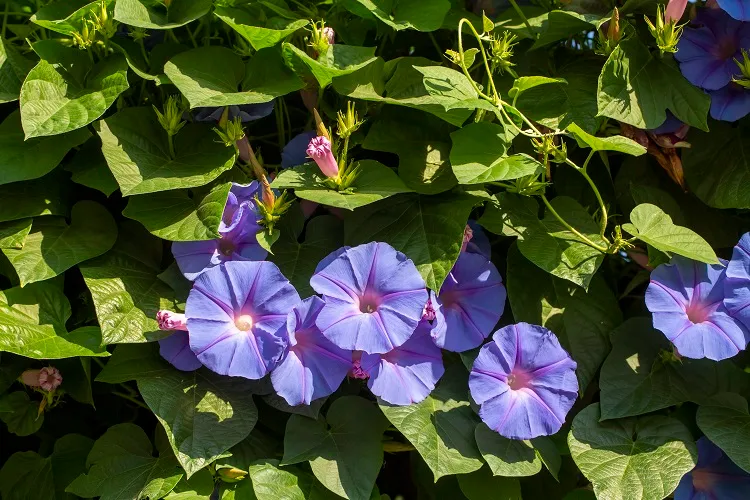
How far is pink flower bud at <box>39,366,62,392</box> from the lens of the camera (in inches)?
56.0

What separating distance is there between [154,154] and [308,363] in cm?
45

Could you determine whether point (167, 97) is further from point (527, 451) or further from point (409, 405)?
point (527, 451)

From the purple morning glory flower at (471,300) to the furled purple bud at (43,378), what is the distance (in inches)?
27.2

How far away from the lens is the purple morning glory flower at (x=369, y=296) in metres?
1.25

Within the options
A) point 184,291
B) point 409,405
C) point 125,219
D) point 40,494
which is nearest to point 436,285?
point 409,405

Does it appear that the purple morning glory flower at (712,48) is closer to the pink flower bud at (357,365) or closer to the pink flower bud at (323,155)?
the pink flower bud at (323,155)

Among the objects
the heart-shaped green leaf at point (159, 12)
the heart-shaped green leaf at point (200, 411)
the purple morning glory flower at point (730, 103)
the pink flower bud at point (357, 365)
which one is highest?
A: the purple morning glory flower at point (730, 103)

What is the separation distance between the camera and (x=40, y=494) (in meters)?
1.48

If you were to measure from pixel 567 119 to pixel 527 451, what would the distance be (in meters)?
0.57

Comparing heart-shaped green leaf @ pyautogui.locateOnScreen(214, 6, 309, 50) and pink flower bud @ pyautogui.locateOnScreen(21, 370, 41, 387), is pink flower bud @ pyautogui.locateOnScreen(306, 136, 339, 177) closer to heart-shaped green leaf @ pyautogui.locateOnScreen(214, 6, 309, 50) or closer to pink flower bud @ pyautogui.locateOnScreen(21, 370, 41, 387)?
heart-shaped green leaf @ pyautogui.locateOnScreen(214, 6, 309, 50)

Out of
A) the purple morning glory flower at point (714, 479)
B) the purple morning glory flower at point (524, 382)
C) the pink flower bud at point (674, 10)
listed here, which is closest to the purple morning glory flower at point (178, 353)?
the purple morning glory flower at point (524, 382)

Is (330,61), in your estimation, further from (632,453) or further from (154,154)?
(632,453)

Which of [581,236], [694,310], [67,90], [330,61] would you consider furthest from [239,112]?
[694,310]

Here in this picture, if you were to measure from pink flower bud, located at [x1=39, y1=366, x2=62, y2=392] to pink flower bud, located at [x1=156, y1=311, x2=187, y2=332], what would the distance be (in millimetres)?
278
